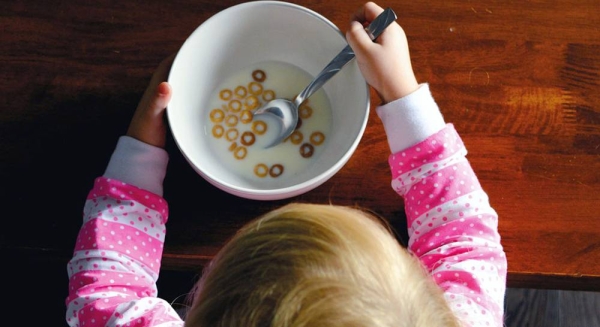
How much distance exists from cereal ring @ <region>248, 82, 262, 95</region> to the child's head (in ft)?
0.72

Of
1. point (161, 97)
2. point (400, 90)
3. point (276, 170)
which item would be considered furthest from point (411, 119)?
point (161, 97)

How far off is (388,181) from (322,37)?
0.58 feet

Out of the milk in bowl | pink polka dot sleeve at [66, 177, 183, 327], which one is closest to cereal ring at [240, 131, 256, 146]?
the milk in bowl

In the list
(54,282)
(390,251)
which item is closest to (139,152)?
(390,251)

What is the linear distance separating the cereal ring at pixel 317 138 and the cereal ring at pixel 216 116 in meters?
0.11

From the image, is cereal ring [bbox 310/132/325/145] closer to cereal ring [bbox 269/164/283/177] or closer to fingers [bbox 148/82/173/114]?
cereal ring [bbox 269/164/283/177]

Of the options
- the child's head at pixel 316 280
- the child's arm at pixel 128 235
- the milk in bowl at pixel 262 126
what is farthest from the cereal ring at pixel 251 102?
the child's head at pixel 316 280

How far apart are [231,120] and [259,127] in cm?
4

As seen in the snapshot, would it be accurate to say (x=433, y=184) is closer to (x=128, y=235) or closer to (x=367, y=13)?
(x=367, y=13)

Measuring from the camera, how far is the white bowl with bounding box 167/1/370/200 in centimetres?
65

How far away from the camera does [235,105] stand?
721mm

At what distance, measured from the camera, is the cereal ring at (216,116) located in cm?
71

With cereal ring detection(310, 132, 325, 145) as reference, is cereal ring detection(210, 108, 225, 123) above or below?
above

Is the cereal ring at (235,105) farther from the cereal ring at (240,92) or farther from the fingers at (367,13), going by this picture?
the fingers at (367,13)
